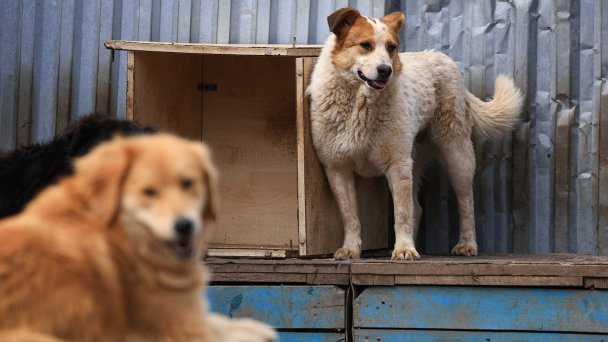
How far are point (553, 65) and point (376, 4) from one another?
4.19ft

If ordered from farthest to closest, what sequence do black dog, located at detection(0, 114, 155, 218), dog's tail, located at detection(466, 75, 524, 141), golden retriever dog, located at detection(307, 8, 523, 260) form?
dog's tail, located at detection(466, 75, 524, 141)
golden retriever dog, located at detection(307, 8, 523, 260)
black dog, located at detection(0, 114, 155, 218)

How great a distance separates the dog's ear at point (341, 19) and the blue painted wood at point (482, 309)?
1.83 m

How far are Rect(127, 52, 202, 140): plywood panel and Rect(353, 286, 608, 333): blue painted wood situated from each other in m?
2.02

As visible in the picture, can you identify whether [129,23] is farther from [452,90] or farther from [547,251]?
[547,251]

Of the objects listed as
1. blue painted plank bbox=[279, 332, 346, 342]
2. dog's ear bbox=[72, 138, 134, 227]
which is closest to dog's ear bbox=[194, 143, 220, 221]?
dog's ear bbox=[72, 138, 134, 227]

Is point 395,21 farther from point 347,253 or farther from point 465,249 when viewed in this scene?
point 465,249

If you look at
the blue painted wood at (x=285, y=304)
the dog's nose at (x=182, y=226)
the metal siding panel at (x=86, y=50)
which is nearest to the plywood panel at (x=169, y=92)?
the metal siding panel at (x=86, y=50)

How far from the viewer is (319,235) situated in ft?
20.8

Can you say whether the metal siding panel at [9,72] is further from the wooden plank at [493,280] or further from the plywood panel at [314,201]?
the wooden plank at [493,280]

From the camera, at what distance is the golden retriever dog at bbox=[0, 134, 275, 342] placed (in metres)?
2.14

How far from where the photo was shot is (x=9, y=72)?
7.04 m

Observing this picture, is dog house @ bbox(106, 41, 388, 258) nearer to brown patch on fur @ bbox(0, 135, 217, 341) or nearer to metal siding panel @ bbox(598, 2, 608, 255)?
metal siding panel @ bbox(598, 2, 608, 255)

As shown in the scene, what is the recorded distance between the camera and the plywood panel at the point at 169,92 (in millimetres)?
6367

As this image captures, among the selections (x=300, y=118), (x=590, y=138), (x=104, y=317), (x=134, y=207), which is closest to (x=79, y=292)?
(x=104, y=317)
